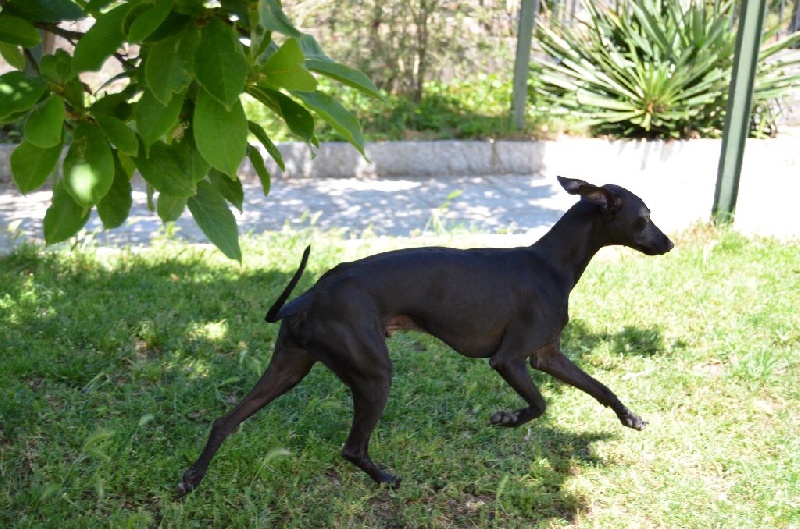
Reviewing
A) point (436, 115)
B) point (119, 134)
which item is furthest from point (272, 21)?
point (436, 115)

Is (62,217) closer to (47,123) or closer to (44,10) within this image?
(47,123)

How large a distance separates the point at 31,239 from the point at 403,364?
3.60 meters

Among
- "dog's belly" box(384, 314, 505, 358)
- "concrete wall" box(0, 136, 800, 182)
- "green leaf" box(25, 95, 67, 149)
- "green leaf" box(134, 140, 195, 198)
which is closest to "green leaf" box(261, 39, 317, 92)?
"green leaf" box(134, 140, 195, 198)

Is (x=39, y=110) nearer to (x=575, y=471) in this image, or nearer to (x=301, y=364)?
(x=301, y=364)

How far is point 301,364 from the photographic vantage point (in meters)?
A: 3.88

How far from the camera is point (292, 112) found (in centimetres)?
222

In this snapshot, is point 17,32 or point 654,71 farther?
point 654,71

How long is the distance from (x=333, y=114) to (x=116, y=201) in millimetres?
588

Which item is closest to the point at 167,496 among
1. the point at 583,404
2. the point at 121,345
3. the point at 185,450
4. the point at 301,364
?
the point at 185,450

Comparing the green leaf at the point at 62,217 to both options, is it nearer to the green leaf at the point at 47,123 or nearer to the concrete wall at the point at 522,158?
the green leaf at the point at 47,123

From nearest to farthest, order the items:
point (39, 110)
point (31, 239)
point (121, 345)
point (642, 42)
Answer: point (39, 110) → point (121, 345) → point (31, 239) → point (642, 42)

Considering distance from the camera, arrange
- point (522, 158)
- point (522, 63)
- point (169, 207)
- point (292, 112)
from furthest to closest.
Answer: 1. point (522, 63)
2. point (522, 158)
3. point (169, 207)
4. point (292, 112)

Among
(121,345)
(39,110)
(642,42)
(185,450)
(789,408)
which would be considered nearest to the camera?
(39,110)

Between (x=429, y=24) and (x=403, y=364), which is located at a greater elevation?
(x=429, y=24)
